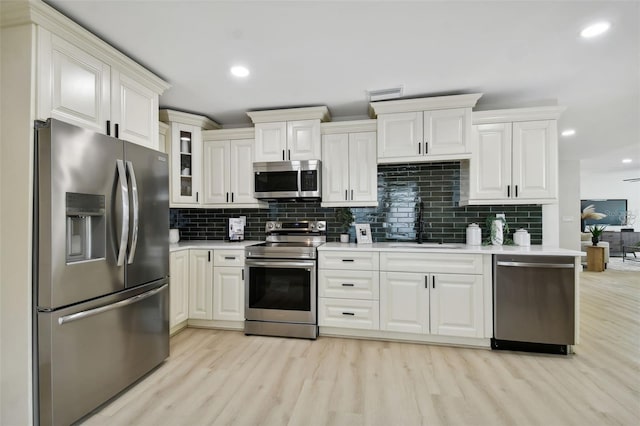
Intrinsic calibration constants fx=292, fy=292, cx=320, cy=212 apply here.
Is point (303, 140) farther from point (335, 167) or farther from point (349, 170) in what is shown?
point (349, 170)

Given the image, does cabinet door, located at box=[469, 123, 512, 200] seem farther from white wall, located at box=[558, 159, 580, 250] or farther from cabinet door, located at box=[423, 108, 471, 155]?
white wall, located at box=[558, 159, 580, 250]

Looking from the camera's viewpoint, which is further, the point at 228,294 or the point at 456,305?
the point at 228,294

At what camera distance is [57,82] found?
68.2 inches

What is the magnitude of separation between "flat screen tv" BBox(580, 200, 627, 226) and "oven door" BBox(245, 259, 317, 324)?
11.1m

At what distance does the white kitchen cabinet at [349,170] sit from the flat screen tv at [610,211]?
34.1 ft

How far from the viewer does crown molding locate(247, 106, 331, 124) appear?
10.6 ft

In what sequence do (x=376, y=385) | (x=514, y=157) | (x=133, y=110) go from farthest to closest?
(x=514, y=157)
(x=133, y=110)
(x=376, y=385)

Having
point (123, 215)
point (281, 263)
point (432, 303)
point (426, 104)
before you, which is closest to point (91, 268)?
point (123, 215)

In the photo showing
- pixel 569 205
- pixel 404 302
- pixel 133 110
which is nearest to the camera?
pixel 133 110

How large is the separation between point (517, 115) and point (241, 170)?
3014 mm

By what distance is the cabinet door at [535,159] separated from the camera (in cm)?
286

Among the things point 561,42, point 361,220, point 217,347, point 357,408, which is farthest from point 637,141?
point 217,347

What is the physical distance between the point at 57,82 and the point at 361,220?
9.38 feet

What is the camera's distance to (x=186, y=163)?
11.4 feet
